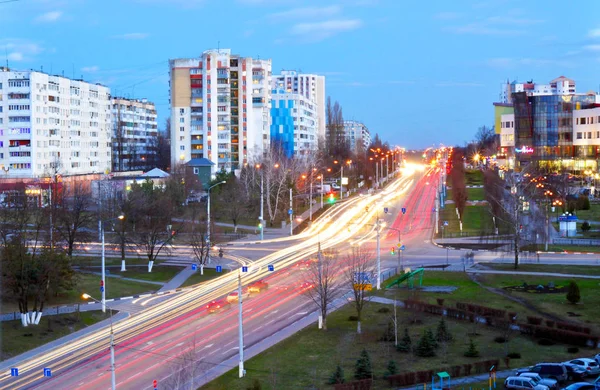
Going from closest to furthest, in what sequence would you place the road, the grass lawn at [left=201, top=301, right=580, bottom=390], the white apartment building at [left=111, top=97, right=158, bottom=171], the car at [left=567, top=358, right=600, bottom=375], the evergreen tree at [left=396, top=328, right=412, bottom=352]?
the car at [left=567, top=358, right=600, bottom=375], the grass lawn at [left=201, top=301, right=580, bottom=390], the road, the evergreen tree at [left=396, top=328, right=412, bottom=352], the white apartment building at [left=111, top=97, right=158, bottom=171]

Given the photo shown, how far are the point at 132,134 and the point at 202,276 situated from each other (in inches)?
4289

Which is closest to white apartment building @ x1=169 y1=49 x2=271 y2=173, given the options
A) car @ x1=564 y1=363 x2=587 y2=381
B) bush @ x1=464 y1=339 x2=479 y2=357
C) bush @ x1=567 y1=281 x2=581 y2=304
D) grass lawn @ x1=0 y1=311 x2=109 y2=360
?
grass lawn @ x1=0 y1=311 x2=109 y2=360

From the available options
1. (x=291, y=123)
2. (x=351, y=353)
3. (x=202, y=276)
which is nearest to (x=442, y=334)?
(x=351, y=353)

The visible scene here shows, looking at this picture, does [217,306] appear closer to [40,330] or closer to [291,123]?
[40,330]

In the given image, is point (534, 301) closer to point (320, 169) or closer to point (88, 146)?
point (320, 169)

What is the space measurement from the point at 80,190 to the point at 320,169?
4263 centimetres

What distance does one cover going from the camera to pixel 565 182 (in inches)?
3430

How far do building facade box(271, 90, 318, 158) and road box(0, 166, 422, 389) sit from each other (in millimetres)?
86204

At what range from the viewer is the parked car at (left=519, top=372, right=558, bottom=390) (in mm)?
25203

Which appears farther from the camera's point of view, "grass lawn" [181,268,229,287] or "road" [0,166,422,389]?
"grass lawn" [181,268,229,287]

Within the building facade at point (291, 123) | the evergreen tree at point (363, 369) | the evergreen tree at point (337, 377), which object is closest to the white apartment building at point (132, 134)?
the building facade at point (291, 123)

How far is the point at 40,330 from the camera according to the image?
35.2 meters

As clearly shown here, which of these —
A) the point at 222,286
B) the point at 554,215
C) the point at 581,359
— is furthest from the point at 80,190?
the point at 581,359

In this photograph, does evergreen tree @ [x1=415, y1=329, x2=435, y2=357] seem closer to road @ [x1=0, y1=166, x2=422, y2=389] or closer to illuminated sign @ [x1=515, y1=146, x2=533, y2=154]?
road @ [x1=0, y1=166, x2=422, y2=389]
